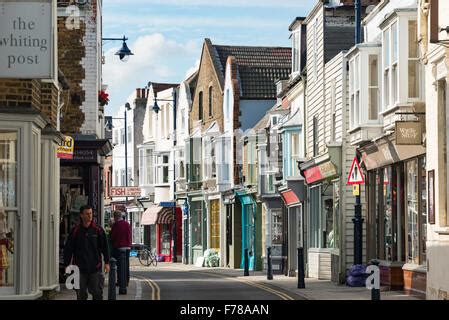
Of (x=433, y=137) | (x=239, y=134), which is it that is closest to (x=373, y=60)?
(x=433, y=137)

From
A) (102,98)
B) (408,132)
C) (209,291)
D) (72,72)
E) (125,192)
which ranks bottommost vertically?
(209,291)

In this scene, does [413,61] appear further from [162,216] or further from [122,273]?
[162,216]

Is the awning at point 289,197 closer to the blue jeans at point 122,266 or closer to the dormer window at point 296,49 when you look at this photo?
the dormer window at point 296,49

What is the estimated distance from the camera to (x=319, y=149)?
39.3 meters

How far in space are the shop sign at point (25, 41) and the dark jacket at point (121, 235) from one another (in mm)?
10055

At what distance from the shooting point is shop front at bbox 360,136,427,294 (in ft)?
88.2

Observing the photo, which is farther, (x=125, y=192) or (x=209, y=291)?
(x=125, y=192)

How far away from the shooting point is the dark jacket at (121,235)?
29.1 metres

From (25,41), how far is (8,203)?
2703mm

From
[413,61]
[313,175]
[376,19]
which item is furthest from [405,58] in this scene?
[313,175]

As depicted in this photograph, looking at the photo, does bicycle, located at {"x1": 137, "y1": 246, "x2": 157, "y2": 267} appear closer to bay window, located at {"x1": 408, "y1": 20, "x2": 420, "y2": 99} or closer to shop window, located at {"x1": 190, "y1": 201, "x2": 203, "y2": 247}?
shop window, located at {"x1": 190, "y1": 201, "x2": 203, "y2": 247}

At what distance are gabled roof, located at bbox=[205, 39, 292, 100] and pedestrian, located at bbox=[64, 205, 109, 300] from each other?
36.5m
